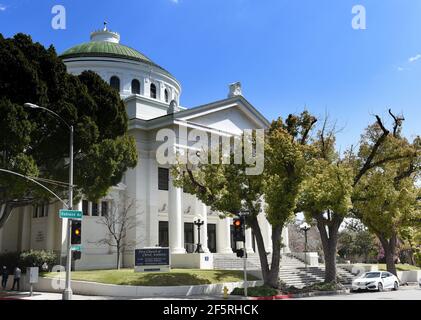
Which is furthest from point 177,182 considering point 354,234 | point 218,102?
point 354,234

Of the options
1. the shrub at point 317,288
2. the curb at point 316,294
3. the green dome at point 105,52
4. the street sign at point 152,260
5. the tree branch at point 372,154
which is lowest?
the curb at point 316,294

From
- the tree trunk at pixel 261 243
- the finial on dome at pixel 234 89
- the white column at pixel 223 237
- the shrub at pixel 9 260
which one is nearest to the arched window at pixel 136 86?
the finial on dome at pixel 234 89

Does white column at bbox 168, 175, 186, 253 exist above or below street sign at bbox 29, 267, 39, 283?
above

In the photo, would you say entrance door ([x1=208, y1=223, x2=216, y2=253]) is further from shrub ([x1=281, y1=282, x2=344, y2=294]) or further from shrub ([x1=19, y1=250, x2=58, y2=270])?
shrub ([x1=281, y1=282, x2=344, y2=294])

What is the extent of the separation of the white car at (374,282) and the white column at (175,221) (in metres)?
14.9

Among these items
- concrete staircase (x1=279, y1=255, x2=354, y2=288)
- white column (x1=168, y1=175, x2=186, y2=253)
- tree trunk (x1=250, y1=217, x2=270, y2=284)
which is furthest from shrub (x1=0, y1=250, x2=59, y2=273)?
concrete staircase (x1=279, y1=255, x2=354, y2=288)

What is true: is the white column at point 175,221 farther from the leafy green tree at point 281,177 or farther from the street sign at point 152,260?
the leafy green tree at point 281,177

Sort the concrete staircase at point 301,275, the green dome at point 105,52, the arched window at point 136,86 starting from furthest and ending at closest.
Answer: the arched window at point 136,86, the green dome at point 105,52, the concrete staircase at point 301,275

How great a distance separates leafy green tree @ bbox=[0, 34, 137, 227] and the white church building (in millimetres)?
7611

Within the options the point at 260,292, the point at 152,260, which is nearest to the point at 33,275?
the point at 152,260

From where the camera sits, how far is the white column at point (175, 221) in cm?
4031

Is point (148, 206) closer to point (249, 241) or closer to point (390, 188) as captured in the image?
point (249, 241)

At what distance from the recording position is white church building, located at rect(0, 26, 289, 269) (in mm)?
39156
